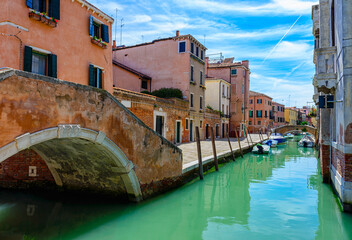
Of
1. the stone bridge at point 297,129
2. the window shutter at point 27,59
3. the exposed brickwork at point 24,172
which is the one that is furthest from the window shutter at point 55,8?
the stone bridge at point 297,129

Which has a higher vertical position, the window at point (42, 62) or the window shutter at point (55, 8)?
the window shutter at point (55, 8)

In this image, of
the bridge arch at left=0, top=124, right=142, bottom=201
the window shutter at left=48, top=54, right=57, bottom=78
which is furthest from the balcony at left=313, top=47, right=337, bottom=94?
the window shutter at left=48, top=54, right=57, bottom=78

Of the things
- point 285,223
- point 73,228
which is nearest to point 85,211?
point 73,228

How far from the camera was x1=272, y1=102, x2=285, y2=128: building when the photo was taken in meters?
53.0

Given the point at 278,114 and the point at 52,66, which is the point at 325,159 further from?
the point at 278,114

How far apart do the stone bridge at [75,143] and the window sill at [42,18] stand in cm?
413

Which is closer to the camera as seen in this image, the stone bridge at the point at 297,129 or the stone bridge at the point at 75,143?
the stone bridge at the point at 75,143

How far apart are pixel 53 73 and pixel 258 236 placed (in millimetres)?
7779

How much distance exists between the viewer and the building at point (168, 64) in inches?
760

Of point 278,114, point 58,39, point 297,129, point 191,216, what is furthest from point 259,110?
point 191,216

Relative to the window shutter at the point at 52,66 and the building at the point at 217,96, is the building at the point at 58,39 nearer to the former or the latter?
the window shutter at the point at 52,66

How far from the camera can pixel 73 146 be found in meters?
6.27

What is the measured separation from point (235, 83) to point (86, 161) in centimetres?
2553

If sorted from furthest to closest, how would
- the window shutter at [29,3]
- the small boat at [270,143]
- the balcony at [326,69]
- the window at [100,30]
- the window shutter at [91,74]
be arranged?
the small boat at [270,143] → the window at [100,30] → the window shutter at [91,74] → the window shutter at [29,3] → the balcony at [326,69]
